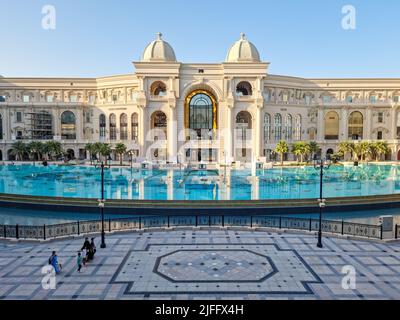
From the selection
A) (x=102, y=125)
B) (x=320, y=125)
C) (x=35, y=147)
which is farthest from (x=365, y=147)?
(x=35, y=147)

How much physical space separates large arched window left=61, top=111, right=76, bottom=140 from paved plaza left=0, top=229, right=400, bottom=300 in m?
58.4

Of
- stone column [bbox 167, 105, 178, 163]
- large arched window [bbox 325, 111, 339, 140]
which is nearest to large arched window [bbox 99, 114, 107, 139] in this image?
stone column [bbox 167, 105, 178, 163]

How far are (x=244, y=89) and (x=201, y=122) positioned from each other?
474 inches

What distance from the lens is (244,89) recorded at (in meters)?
68.1

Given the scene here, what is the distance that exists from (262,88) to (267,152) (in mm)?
13226

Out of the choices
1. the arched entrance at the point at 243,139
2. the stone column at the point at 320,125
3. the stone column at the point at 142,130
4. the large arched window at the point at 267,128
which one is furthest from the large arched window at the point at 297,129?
the stone column at the point at 142,130

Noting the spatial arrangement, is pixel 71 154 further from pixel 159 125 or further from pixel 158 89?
pixel 158 89

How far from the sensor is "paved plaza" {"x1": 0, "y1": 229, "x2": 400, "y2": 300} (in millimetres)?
11898

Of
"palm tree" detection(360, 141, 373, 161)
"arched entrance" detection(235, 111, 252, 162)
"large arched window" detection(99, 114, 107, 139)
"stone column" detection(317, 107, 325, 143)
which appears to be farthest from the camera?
"stone column" detection(317, 107, 325, 143)

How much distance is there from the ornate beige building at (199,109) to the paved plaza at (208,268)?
43718mm

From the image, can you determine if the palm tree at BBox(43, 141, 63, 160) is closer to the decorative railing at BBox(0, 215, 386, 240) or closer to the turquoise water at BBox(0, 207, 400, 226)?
the turquoise water at BBox(0, 207, 400, 226)
